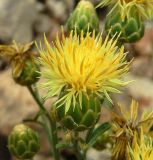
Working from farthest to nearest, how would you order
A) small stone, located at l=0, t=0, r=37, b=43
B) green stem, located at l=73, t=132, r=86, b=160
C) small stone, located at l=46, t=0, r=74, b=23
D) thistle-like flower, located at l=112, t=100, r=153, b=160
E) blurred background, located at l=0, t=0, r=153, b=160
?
small stone, located at l=46, t=0, r=74, b=23 → small stone, located at l=0, t=0, r=37, b=43 → blurred background, located at l=0, t=0, r=153, b=160 → green stem, located at l=73, t=132, r=86, b=160 → thistle-like flower, located at l=112, t=100, r=153, b=160

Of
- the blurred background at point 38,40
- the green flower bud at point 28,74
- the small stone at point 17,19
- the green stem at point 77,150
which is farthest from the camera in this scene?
the small stone at point 17,19

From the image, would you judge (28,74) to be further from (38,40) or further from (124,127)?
(38,40)

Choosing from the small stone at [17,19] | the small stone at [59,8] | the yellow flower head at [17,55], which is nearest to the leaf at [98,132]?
the yellow flower head at [17,55]

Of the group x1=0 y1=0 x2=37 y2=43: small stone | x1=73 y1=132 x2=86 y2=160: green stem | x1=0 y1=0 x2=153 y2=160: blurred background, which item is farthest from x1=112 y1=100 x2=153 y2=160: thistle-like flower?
x1=0 y1=0 x2=37 y2=43: small stone

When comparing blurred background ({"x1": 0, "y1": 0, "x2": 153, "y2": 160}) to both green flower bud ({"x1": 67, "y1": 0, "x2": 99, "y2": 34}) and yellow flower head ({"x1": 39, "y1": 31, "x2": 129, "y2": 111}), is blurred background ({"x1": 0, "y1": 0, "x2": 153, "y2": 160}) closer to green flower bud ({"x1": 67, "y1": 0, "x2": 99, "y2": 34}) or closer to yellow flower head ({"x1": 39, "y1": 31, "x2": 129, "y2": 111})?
green flower bud ({"x1": 67, "y1": 0, "x2": 99, "y2": 34})

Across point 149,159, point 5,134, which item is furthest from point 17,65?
point 5,134

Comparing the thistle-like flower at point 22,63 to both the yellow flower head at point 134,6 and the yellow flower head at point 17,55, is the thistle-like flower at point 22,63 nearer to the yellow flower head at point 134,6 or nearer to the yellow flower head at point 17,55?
the yellow flower head at point 17,55
